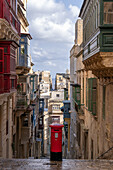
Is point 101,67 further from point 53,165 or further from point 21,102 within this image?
point 21,102

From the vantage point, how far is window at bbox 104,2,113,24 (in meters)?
8.75

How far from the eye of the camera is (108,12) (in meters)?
8.77

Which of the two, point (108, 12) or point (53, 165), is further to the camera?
point (53, 165)

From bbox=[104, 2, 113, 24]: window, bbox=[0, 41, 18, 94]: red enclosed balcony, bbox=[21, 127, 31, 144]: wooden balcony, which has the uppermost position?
bbox=[104, 2, 113, 24]: window

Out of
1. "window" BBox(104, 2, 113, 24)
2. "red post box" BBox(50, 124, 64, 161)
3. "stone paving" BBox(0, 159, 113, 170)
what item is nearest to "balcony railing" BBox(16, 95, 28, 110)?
"stone paving" BBox(0, 159, 113, 170)

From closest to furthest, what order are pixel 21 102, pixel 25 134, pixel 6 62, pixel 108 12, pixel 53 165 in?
pixel 108 12, pixel 53 165, pixel 6 62, pixel 21 102, pixel 25 134

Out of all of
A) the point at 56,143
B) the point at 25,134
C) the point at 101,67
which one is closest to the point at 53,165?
the point at 56,143

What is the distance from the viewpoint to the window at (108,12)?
344 inches

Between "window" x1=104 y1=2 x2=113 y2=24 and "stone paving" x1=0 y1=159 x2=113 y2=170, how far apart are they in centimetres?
480

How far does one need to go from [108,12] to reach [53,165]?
5474mm

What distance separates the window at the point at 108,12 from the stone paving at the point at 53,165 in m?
4.80

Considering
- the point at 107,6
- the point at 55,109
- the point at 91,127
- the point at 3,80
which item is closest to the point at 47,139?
the point at 55,109

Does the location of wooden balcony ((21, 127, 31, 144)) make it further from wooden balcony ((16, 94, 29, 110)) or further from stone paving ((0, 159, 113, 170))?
stone paving ((0, 159, 113, 170))

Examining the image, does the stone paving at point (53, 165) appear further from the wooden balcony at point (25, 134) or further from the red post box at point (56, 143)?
the wooden balcony at point (25, 134)
